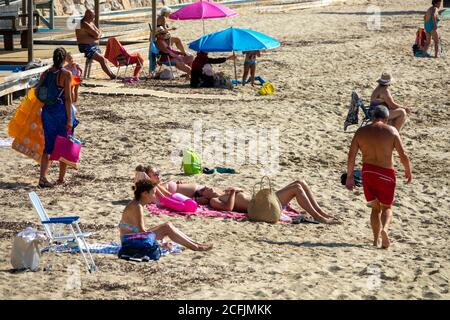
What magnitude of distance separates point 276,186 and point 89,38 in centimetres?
697

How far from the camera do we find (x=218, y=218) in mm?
11383

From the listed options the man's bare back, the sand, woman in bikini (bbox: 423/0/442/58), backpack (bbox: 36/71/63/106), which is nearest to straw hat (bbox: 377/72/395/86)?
the sand

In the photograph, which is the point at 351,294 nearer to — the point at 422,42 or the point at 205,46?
the point at 205,46

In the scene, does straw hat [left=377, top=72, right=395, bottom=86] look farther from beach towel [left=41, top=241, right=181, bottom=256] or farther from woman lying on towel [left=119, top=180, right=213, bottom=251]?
woman lying on towel [left=119, top=180, right=213, bottom=251]

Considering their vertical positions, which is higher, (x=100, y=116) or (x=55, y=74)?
(x=55, y=74)

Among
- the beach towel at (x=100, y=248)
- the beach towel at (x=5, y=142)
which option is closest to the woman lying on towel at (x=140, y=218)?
the beach towel at (x=100, y=248)

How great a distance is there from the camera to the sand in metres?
9.08

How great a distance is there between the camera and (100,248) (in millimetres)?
9875

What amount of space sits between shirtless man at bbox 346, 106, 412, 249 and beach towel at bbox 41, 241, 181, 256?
1.86 m

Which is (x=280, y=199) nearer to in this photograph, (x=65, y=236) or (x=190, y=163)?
(x=190, y=163)

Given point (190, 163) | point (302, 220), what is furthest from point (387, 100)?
point (302, 220)
